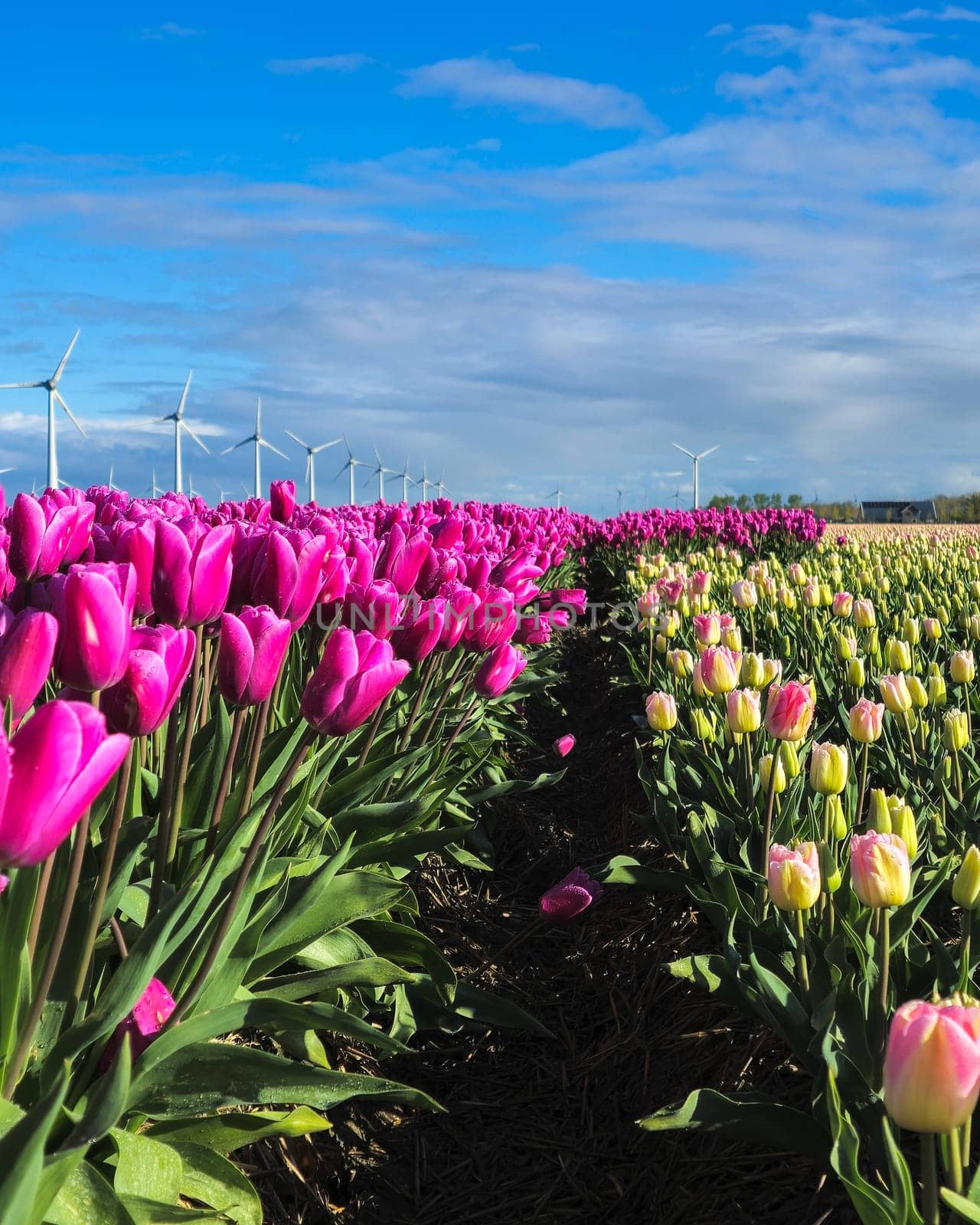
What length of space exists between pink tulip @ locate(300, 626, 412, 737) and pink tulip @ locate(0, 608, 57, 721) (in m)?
0.59

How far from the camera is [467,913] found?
4156 millimetres

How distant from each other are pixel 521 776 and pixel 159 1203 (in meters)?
4.46

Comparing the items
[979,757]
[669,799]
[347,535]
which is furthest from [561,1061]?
[979,757]

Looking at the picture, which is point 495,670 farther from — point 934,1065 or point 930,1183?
point 934,1065

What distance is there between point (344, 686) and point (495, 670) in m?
1.53

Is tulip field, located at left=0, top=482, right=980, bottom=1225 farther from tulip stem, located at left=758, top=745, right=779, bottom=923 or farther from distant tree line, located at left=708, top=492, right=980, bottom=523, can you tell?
distant tree line, located at left=708, top=492, right=980, bottom=523

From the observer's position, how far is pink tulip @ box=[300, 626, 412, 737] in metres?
1.98

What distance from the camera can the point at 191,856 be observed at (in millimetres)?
2709

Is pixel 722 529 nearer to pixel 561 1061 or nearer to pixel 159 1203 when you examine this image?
pixel 561 1061

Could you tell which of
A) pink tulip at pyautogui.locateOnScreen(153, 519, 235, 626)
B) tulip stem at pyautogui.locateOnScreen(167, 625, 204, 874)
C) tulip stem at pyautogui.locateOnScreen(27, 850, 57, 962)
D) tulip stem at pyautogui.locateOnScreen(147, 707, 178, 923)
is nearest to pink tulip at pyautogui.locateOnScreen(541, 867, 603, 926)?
tulip stem at pyautogui.locateOnScreen(167, 625, 204, 874)

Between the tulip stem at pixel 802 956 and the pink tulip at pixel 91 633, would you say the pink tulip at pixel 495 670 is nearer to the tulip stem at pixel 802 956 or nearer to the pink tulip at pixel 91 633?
the tulip stem at pixel 802 956

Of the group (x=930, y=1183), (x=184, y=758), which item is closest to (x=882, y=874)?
(x=930, y=1183)

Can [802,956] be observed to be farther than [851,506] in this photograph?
No

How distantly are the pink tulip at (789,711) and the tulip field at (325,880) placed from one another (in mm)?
22
